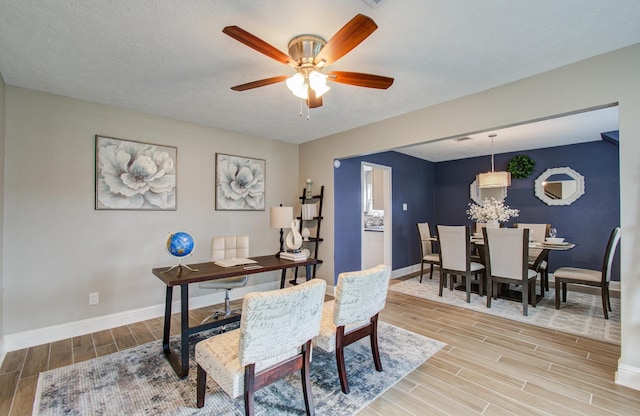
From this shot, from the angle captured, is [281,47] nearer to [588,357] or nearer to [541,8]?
[541,8]

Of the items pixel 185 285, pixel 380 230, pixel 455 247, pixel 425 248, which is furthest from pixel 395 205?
pixel 185 285

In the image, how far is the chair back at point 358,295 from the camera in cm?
186

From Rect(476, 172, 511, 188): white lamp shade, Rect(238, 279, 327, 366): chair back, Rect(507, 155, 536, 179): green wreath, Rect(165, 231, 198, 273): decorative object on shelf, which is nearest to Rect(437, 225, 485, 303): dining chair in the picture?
Rect(476, 172, 511, 188): white lamp shade

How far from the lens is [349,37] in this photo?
1.58 metres

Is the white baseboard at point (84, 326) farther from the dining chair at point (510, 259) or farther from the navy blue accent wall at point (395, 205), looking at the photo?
the dining chair at point (510, 259)

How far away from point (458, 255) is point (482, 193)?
258 centimetres

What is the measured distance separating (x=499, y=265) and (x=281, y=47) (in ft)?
11.8

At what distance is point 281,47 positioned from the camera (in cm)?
207

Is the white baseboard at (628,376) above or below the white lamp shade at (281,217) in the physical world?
below

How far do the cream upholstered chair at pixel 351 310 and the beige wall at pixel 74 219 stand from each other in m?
2.47

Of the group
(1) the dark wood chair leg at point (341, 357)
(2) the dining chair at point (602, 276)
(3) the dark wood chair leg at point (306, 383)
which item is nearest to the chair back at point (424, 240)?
(2) the dining chair at point (602, 276)

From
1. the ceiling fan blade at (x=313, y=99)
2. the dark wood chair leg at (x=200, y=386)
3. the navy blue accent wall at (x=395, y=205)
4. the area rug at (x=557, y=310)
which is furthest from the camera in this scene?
the navy blue accent wall at (x=395, y=205)

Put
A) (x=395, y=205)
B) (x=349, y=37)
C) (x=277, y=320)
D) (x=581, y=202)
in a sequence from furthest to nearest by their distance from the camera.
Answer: (x=395, y=205) → (x=581, y=202) → (x=349, y=37) → (x=277, y=320)

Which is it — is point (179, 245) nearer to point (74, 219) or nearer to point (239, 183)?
point (74, 219)
